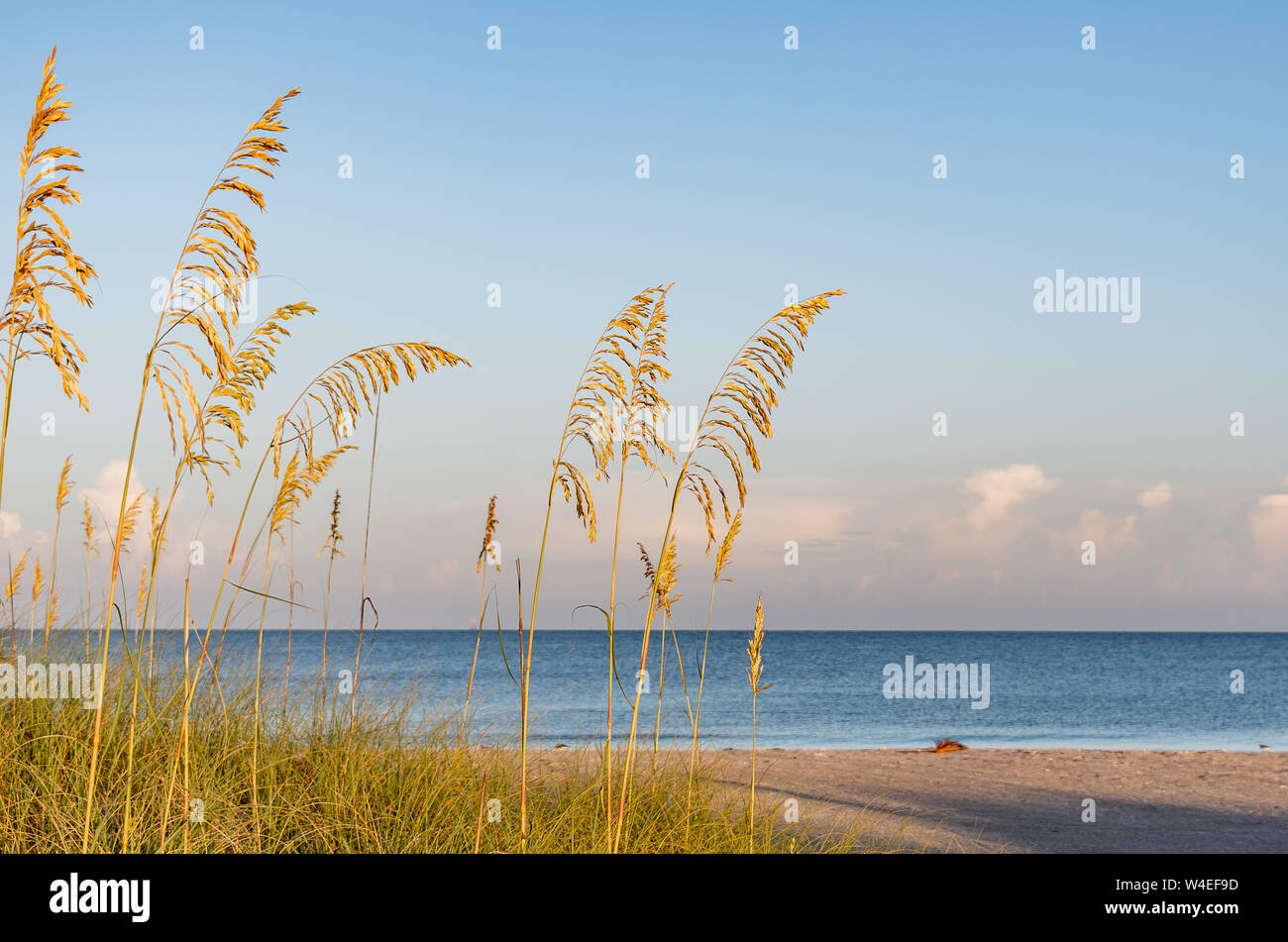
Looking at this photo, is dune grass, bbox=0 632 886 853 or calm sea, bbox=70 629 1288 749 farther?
calm sea, bbox=70 629 1288 749

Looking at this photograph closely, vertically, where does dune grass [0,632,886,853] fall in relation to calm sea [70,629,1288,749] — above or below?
above

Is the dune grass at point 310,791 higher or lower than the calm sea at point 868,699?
higher

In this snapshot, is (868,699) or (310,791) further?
(868,699)

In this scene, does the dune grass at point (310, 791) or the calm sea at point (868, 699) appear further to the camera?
the calm sea at point (868, 699)

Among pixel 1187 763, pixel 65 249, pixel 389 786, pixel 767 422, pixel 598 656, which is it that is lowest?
pixel 598 656

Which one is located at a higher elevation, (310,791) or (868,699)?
(310,791)

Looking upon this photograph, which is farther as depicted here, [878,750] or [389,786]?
[878,750]

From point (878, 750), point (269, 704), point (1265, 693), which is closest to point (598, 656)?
point (1265, 693)

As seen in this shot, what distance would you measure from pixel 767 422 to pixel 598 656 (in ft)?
179
